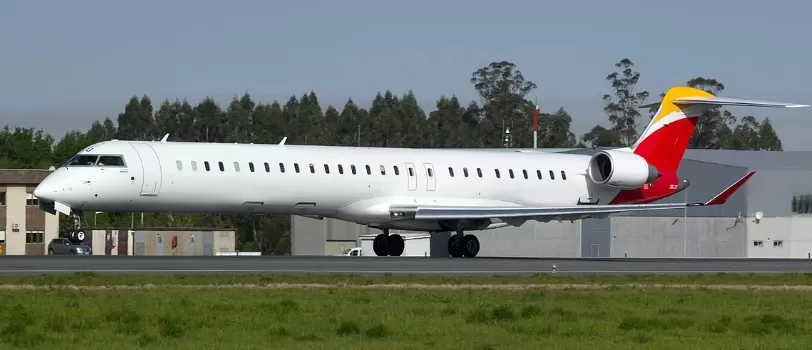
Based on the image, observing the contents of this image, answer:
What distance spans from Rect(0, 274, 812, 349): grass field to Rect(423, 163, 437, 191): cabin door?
13779mm

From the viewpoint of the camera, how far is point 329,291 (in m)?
22.8

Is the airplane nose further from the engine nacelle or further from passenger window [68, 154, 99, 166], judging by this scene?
the engine nacelle

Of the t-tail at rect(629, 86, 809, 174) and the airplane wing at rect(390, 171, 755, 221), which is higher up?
the t-tail at rect(629, 86, 809, 174)

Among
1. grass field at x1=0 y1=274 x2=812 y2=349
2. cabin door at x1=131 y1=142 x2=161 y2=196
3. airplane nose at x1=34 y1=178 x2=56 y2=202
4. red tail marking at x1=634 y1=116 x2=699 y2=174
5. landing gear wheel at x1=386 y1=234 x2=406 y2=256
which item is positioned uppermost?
red tail marking at x1=634 y1=116 x2=699 y2=174

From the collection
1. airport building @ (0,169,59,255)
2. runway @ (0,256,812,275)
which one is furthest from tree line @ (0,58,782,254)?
runway @ (0,256,812,275)

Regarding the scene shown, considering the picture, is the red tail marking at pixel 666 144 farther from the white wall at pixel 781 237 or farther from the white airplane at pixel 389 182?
the white wall at pixel 781 237

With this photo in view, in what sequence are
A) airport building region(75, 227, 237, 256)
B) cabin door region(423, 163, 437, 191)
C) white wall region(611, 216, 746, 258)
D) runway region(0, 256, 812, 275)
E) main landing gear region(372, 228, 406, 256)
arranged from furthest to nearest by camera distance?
airport building region(75, 227, 237, 256) < white wall region(611, 216, 746, 258) < main landing gear region(372, 228, 406, 256) < cabin door region(423, 163, 437, 191) < runway region(0, 256, 812, 275)

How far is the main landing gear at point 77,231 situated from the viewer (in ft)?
113

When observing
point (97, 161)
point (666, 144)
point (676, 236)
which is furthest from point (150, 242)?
point (97, 161)

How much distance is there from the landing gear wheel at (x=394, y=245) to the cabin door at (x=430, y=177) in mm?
2256

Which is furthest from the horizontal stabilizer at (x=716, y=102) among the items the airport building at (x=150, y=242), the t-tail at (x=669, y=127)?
the airport building at (x=150, y=242)

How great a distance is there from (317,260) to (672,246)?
28922 mm

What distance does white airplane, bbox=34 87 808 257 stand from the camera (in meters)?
35.6

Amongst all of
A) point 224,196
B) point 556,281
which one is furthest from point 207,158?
point 556,281
